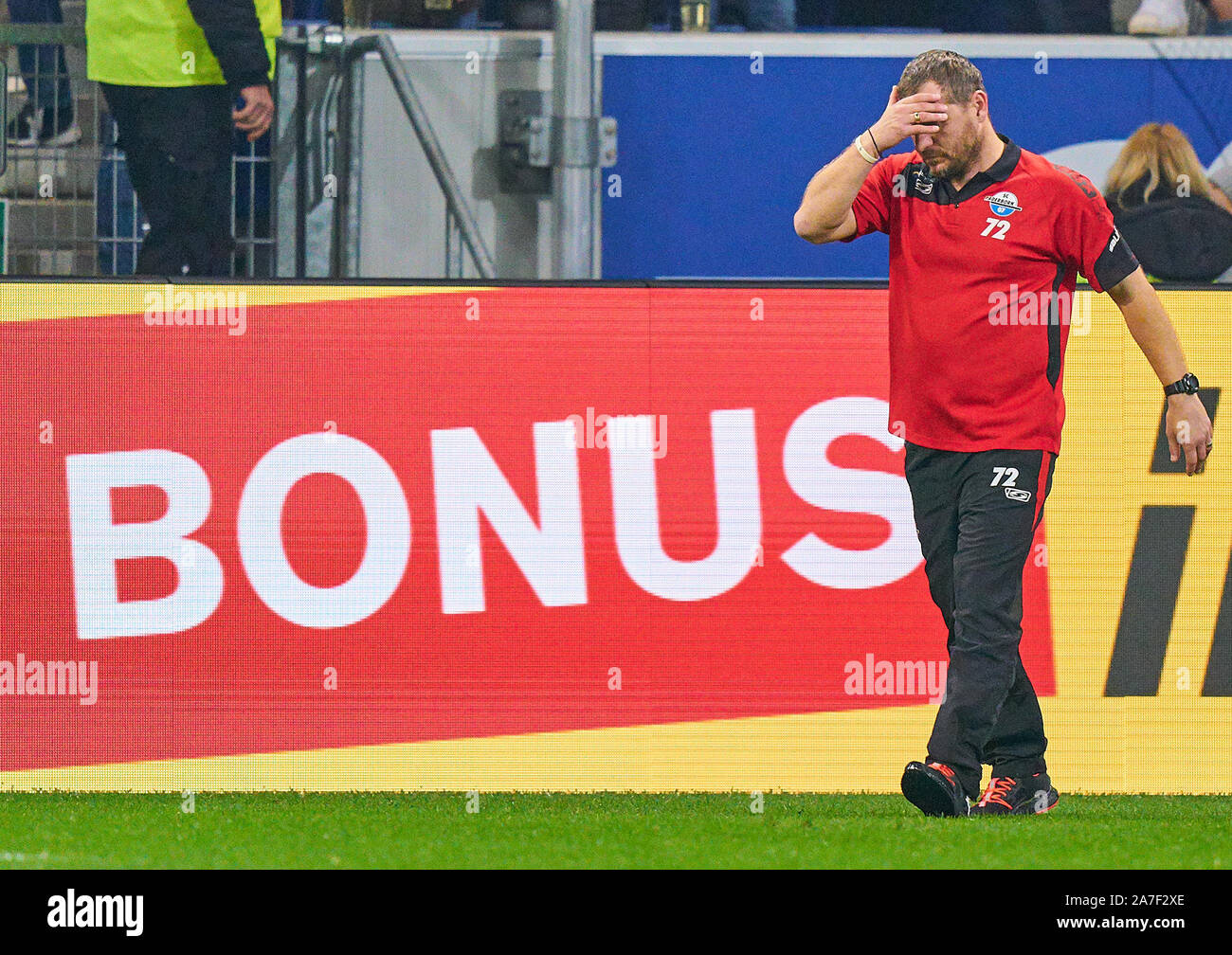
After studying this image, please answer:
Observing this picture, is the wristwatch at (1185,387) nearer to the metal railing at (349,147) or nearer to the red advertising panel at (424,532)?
the red advertising panel at (424,532)

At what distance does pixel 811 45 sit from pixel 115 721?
3.91m

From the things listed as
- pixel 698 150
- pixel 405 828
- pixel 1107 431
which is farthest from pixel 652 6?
pixel 405 828

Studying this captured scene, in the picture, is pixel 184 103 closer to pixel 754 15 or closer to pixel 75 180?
pixel 75 180

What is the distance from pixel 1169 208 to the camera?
301 inches

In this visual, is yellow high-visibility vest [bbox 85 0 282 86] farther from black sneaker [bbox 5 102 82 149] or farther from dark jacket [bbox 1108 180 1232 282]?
dark jacket [bbox 1108 180 1232 282]

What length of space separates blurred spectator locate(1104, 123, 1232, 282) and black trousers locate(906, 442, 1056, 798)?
7.73 ft

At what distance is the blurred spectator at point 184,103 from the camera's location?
288 inches

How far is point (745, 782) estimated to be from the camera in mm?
6309

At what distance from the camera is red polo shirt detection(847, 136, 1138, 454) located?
5.48 meters

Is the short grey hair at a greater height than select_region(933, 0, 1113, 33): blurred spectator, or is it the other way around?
select_region(933, 0, 1113, 33): blurred spectator

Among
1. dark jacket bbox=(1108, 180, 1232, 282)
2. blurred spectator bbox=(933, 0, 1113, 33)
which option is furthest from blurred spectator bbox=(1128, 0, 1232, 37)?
dark jacket bbox=(1108, 180, 1232, 282)

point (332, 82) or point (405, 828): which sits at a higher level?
point (332, 82)

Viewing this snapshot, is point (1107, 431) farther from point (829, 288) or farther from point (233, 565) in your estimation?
point (233, 565)

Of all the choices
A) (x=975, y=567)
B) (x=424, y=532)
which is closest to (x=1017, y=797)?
(x=975, y=567)
